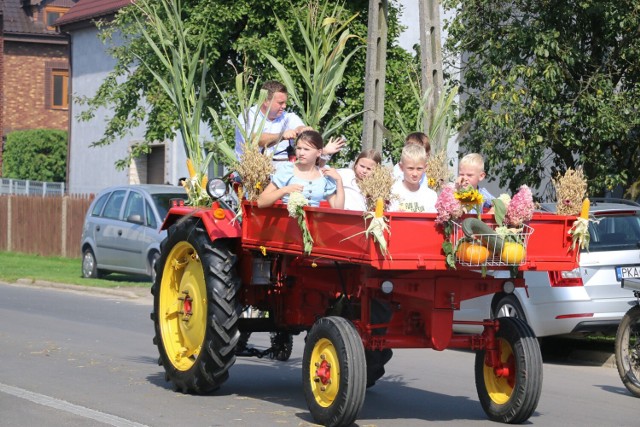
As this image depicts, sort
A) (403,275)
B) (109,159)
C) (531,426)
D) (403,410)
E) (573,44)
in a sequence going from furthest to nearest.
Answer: (109,159)
(573,44)
(403,410)
(531,426)
(403,275)

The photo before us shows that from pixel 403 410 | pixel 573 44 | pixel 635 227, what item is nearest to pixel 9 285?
pixel 573 44

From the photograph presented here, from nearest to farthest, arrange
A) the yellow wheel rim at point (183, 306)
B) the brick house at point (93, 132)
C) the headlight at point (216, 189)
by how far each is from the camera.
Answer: the headlight at point (216, 189) → the yellow wheel rim at point (183, 306) → the brick house at point (93, 132)

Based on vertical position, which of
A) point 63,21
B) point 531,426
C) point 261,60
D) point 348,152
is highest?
point 63,21

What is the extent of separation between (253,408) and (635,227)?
5.38 metres

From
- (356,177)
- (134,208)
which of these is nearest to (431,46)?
(356,177)

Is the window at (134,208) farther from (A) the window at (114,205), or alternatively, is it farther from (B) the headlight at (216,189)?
(B) the headlight at (216,189)

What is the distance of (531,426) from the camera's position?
8.87 metres

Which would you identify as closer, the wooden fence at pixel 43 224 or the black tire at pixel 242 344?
the black tire at pixel 242 344

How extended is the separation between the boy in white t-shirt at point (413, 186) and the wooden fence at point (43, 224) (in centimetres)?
2379

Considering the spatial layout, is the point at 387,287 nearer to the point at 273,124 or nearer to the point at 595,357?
the point at 273,124

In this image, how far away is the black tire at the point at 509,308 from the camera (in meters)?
13.2

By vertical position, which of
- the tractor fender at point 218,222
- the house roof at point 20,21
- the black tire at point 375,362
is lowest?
the black tire at point 375,362

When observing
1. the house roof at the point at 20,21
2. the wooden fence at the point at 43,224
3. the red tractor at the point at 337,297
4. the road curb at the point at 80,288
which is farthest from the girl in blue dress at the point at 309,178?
the house roof at the point at 20,21

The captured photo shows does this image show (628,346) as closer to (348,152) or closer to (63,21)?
(348,152)
